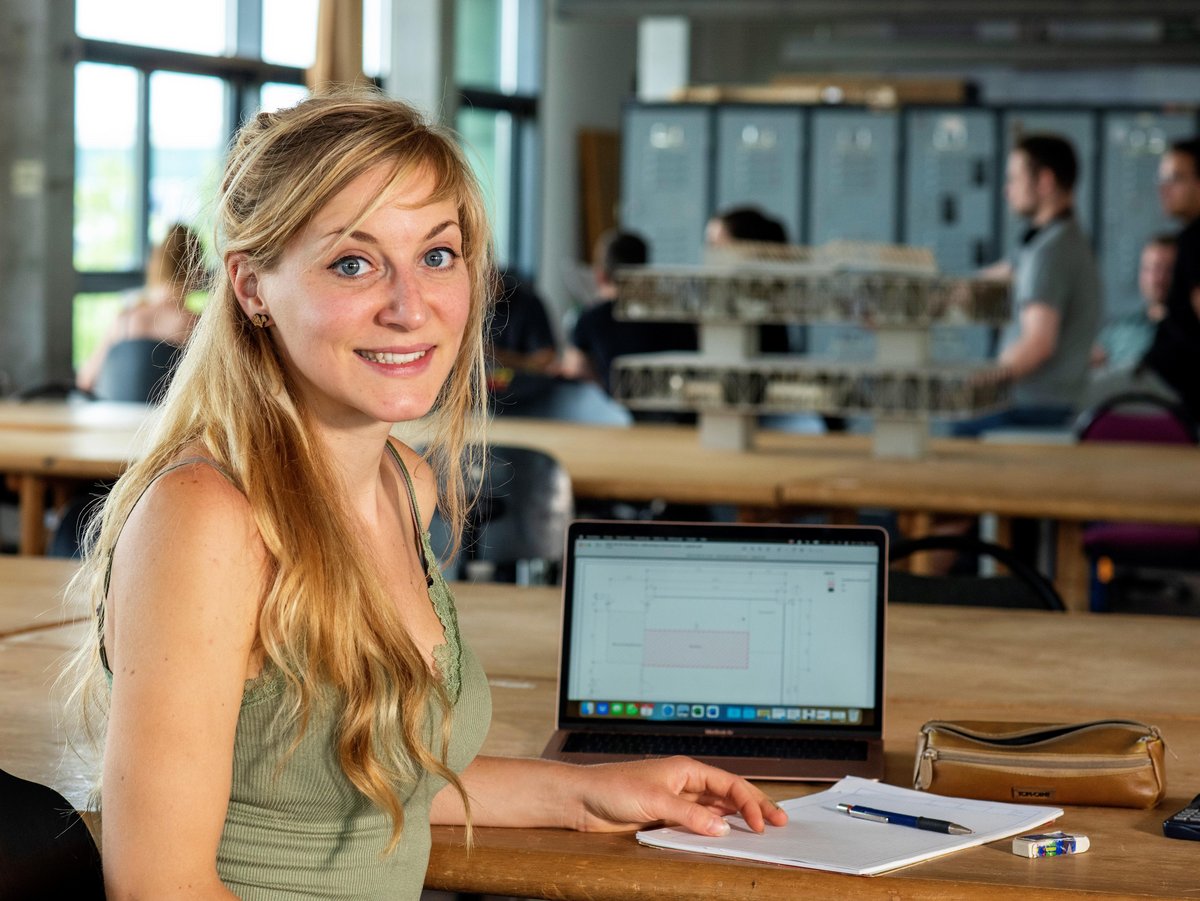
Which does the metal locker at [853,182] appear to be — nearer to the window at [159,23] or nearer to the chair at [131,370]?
the window at [159,23]

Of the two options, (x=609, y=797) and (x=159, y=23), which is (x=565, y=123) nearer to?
(x=159, y=23)

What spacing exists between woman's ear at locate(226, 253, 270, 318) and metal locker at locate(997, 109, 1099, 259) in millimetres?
8625

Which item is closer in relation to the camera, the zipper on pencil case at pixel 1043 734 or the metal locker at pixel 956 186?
the zipper on pencil case at pixel 1043 734

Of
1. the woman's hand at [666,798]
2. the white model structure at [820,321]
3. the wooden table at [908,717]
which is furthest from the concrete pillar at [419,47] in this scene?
the woman's hand at [666,798]

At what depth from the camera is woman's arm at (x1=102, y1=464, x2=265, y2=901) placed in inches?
47.7

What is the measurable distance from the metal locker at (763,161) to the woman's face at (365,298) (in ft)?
28.1

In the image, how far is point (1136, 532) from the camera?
15.3ft

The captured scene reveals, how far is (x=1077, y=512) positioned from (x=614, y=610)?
2.01m

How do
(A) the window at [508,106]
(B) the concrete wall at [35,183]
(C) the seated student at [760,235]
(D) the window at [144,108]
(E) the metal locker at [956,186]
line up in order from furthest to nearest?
1. (A) the window at [508,106]
2. (E) the metal locker at [956,186]
3. (D) the window at [144,108]
4. (B) the concrete wall at [35,183]
5. (C) the seated student at [760,235]

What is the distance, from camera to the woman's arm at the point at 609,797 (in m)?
1.44

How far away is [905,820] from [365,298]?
0.67 meters

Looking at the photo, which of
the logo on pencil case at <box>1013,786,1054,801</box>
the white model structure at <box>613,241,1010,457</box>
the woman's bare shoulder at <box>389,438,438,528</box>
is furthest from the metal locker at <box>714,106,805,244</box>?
the logo on pencil case at <box>1013,786,1054,801</box>

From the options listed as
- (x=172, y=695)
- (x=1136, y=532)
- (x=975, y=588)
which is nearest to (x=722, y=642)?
(x=172, y=695)

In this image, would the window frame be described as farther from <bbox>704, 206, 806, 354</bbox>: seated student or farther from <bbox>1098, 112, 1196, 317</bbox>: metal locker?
<bbox>1098, 112, 1196, 317</bbox>: metal locker
